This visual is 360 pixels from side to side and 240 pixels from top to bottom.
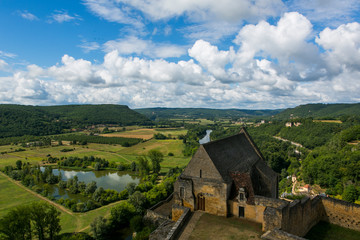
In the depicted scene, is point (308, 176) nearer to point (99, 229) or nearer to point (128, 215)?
point (128, 215)

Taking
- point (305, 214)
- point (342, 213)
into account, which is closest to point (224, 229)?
point (305, 214)

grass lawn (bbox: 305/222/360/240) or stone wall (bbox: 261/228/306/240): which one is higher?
stone wall (bbox: 261/228/306/240)

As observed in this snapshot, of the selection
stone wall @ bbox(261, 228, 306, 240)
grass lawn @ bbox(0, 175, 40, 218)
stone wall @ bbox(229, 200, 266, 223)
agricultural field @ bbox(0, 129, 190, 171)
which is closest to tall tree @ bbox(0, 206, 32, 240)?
grass lawn @ bbox(0, 175, 40, 218)

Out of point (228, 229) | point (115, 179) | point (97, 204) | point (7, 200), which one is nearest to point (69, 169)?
point (115, 179)

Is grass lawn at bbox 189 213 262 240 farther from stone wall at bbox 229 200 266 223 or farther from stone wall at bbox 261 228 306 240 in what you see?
stone wall at bbox 261 228 306 240

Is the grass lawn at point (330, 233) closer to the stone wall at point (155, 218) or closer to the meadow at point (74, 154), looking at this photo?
the stone wall at point (155, 218)

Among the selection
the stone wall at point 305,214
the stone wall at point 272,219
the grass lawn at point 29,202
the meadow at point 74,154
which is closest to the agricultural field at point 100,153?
the meadow at point 74,154

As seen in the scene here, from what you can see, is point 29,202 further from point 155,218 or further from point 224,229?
point 224,229
